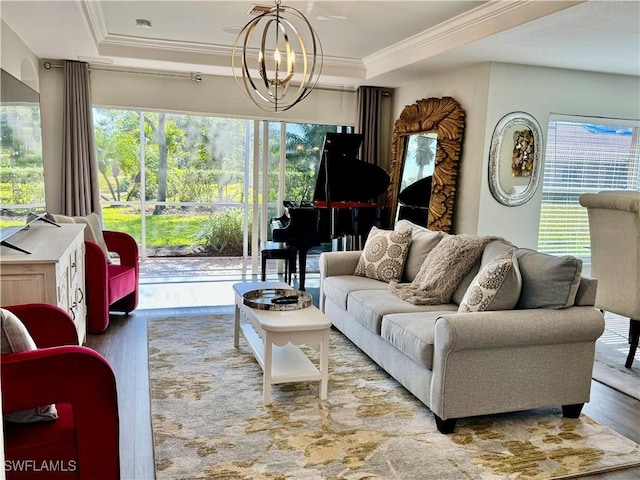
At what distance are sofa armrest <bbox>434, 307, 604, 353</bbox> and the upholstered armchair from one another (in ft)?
3.66

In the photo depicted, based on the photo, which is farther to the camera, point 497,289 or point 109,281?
point 109,281

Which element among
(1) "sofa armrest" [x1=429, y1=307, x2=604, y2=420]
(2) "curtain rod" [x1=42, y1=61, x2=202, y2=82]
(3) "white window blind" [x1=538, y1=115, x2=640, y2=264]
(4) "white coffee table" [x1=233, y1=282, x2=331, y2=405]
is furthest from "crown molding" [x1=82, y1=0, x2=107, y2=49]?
(3) "white window blind" [x1=538, y1=115, x2=640, y2=264]

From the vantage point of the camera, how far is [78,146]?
5.92 m

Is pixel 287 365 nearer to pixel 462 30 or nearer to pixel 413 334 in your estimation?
pixel 413 334

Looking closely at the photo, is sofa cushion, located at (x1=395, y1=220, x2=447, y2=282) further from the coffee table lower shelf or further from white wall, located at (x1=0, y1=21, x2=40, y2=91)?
white wall, located at (x1=0, y1=21, x2=40, y2=91)

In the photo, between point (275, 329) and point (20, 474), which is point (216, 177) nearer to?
point (275, 329)

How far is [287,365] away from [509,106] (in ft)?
11.6

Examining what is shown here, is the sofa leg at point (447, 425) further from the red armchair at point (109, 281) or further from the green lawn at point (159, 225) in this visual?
the green lawn at point (159, 225)

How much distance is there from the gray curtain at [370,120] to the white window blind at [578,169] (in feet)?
7.57

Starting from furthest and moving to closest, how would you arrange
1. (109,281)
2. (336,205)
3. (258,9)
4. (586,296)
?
(336,205) < (109,281) < (258,9) < (586,296)

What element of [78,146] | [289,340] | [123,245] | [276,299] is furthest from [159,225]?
[289,340]

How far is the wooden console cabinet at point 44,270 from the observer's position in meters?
2.91

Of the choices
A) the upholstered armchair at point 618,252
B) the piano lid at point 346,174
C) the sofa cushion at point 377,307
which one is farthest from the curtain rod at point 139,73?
the upholstered armchair at point 618,252

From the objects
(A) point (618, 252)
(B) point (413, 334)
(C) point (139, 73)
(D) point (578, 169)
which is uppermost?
(C) point (139, 73)
